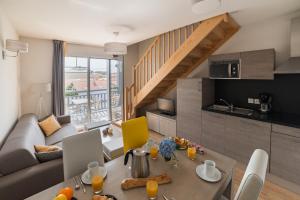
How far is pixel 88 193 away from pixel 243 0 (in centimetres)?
264

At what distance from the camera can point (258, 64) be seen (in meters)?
2.58

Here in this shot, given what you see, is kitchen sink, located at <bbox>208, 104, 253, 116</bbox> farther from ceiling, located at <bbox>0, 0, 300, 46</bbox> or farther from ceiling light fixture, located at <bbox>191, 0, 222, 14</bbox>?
ceiling light fixture, located at <bbox>191, 0, 222, 14</bbox>

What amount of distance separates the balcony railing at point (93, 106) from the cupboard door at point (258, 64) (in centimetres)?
386

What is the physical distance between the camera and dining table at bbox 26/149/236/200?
1104 mm

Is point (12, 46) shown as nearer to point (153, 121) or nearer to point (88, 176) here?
point (88, 176)

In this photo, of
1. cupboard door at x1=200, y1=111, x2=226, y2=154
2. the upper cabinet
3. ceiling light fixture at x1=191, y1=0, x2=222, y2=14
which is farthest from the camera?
cupboard door at x1=200, y1=111, x2=226, y2=154

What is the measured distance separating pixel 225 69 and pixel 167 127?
75.5 inches

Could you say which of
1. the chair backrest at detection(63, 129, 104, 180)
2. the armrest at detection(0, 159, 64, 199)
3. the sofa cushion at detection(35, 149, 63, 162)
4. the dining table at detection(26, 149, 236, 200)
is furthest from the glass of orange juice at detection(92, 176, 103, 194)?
the sofa cushion at detection(35, 149, 63, 162)

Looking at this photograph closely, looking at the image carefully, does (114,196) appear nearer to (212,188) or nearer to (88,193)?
(88,193)

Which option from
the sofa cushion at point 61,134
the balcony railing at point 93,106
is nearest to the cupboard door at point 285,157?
the sofa cushion at point 61,134

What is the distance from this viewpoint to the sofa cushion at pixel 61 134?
120 inches

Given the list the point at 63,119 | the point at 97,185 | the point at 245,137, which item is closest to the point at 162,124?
the point at 245,137

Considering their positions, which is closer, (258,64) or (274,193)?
(274,193)

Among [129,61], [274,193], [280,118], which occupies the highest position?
[129,61]
